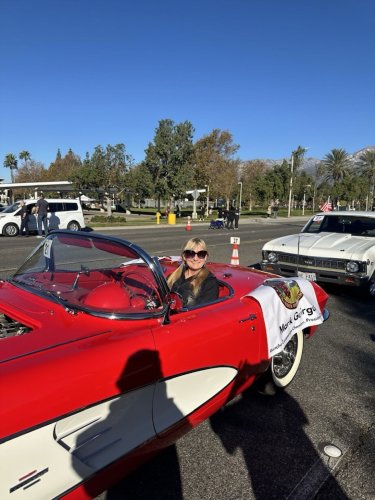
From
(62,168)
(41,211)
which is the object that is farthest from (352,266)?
(62,168)

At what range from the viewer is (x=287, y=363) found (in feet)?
12.0

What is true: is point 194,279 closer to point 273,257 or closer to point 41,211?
point 273,257

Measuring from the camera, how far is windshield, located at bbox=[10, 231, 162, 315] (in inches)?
95.9

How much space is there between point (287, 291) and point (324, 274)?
3307 millimetres

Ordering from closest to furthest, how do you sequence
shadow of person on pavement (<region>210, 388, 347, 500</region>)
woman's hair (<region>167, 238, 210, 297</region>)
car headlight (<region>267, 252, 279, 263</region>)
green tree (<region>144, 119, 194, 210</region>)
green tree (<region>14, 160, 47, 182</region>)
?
shadow of person on pavement (<region>210, 388, 347, 500</region>)
woman's hair (<region>167, 238, 210, 297</region>)
car headlight (<region>267, 252, 279, 263</region>)
green tree (<region>144, 119, 194, 210</region>)
green tree (<region>14, 160, 47, 182</region>)

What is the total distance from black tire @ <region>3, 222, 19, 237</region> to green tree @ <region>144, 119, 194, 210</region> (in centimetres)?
2250

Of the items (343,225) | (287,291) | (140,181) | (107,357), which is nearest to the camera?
(107,357)

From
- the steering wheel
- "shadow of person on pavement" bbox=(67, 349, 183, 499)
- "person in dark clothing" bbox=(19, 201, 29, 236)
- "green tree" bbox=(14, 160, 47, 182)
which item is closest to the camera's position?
"shadow of person on pavement" bbox=(67, 349, 183, 499)

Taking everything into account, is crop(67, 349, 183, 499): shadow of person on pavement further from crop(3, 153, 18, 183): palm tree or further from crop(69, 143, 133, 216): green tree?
crop(3, 153, 18, 183): palm tree

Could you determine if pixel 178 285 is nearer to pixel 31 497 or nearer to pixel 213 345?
pixel 213 345

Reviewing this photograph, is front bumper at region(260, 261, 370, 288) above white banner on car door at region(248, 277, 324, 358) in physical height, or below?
below

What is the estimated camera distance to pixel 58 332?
82.5 inches

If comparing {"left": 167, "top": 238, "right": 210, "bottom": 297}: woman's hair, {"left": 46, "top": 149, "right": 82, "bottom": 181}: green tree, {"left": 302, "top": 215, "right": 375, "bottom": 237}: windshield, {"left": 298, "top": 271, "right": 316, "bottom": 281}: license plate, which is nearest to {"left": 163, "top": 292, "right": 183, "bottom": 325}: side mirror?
{"left": 167, "top": 238, "right": 210, "bottom": 297}: woman's hair

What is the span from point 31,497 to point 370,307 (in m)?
5.89
